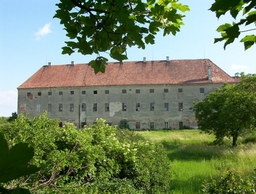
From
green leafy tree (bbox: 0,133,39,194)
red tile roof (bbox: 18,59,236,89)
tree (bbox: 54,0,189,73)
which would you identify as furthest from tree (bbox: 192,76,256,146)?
red tile roof (bbox: 18,59,236,89)

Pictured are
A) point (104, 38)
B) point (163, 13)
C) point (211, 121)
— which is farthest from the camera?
point (211, 121)

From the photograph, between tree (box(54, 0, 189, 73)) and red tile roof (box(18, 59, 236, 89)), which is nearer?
tree (box(54, 0, 189, 73))

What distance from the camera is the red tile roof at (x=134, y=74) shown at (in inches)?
1802

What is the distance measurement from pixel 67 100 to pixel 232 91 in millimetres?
31340

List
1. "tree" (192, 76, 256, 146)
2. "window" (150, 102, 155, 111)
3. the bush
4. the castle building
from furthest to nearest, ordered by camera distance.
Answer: "window" (150, 102, 155, 111), the castle building, "tree" (192, 76, 256, 146), the bush

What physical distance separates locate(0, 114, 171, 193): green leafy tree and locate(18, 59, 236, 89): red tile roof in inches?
1534

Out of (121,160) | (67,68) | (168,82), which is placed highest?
(67,68)

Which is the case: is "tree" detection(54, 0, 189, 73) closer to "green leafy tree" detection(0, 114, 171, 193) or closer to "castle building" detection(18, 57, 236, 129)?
"green leafy tree" detection(0, 114, 171, 193)

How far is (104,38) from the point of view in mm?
2672

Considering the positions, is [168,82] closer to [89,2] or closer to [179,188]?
[179,188]

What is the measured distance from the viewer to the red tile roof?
45769 mm

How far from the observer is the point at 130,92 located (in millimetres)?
46531

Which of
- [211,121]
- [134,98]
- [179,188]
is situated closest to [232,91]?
[211,121]

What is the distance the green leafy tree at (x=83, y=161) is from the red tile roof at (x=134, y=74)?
3895cm
